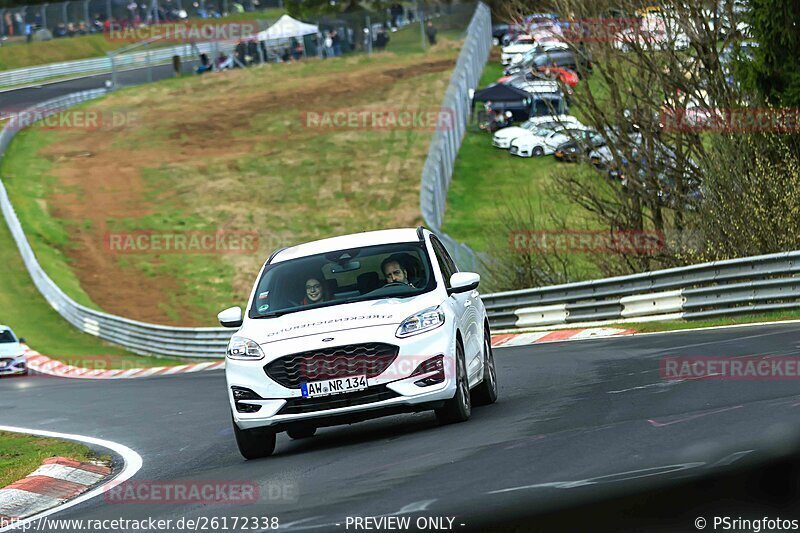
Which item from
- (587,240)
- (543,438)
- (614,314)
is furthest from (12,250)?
(543,438)

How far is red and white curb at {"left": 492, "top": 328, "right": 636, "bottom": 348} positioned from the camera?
797 inches

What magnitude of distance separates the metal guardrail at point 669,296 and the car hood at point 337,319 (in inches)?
363

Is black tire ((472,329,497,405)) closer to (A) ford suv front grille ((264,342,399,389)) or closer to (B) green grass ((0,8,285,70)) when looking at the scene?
(A) ford suv front grille ((264,342,399,389))

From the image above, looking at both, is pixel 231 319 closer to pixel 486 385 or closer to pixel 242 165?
pixel 486 385

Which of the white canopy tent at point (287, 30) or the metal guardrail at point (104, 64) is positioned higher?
the white canopy tent at point (287, 30)

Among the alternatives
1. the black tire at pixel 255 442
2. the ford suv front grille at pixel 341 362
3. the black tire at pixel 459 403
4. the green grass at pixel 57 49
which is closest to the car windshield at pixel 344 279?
the black tire at pixel 459 403

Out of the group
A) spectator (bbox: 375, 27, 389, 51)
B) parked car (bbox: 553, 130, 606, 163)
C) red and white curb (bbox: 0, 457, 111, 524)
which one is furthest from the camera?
spectator (bbox: 375, 27, 389, 51)

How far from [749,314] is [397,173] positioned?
33.7m

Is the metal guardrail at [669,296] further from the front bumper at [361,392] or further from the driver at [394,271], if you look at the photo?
the front bumper at [361,392]

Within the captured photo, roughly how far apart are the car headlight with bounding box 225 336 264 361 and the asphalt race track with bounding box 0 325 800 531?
2.72 ft

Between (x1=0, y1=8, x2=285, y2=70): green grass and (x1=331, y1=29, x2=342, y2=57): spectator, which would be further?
(x1=0, y1=8, x2=285, y2=70): green grass

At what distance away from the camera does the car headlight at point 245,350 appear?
10.4 metres

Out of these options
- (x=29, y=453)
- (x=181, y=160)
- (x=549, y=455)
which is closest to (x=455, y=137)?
(x=181, y=160)

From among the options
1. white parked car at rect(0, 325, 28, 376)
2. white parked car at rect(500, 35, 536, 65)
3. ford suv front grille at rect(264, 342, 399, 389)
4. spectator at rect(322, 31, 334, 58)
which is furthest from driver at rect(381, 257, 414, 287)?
spectator at rect(322, 31, 334, 58)
